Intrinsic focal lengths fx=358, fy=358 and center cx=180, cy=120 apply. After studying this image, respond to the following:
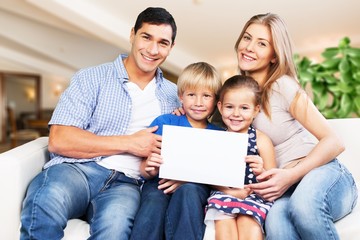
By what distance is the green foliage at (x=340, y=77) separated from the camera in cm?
283

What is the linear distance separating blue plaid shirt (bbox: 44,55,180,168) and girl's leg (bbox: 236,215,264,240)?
62cm

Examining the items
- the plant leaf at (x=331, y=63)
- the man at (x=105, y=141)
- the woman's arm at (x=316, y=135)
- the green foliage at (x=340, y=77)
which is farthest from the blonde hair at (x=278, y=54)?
the plant leaf at (x=331, y=63)

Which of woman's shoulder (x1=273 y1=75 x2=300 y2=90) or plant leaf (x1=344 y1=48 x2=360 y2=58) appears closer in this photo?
woman's shoulder (x1=273 y1=75 x2=300 y2=90)

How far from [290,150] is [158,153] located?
514mm

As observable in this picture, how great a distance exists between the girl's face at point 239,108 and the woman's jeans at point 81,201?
0.46 metres

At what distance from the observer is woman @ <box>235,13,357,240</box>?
3.68ft

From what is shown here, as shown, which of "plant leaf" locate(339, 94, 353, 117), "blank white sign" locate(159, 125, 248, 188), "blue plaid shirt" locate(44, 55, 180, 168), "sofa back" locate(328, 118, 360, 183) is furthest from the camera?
"plant leaf" locate(339, 94, 353, 117)

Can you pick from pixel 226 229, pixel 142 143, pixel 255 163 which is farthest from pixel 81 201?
pixel 255 163

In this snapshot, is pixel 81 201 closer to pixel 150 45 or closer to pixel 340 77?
pixel 150 45

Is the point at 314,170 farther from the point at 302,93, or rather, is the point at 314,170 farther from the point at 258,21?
the point at 258,21

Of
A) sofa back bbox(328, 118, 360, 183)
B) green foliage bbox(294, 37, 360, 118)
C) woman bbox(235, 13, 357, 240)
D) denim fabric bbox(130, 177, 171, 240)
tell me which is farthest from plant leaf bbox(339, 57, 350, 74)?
denim fabric bbox(130, 177, 171, 240)

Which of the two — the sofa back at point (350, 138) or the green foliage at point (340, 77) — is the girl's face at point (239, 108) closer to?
the sofa back at point (350, 138)

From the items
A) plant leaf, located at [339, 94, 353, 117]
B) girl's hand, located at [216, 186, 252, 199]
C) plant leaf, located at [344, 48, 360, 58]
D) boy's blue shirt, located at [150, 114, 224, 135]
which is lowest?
girl's hand, located at [216, 186, 252, 199]

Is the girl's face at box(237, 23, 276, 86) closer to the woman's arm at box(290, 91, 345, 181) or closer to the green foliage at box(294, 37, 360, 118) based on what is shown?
the woman's arm at box(290, 91, 345, 181)
